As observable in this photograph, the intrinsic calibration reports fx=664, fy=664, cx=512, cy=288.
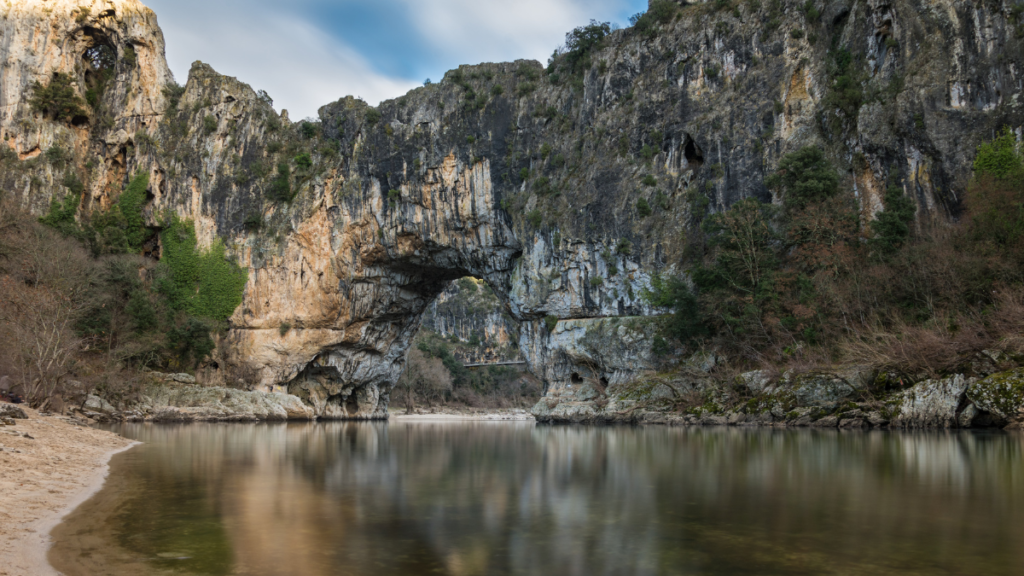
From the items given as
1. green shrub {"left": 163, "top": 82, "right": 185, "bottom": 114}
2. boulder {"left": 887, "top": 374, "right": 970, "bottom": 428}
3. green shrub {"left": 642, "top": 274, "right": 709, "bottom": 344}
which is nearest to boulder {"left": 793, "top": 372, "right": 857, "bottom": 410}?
boulder {"left": 887, "top": 374, "right": 970, "bottom": 428}

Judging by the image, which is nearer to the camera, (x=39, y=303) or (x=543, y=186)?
(x=39, y=303)

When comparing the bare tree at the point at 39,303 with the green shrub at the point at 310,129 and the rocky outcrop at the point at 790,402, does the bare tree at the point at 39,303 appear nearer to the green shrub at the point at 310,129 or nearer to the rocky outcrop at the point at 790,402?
the green shrub at the point at 310,129

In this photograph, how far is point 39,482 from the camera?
9.23 metres

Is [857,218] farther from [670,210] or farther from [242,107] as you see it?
[242,107]

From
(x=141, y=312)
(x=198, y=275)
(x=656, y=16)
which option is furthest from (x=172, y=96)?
(x=656, y=16)

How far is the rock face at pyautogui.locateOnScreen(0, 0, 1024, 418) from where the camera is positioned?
3108cm

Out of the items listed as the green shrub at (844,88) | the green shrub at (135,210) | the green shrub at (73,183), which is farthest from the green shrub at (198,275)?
the green shrub at (844,88)

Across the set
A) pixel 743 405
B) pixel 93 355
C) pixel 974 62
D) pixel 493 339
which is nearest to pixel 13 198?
pixel 93 355

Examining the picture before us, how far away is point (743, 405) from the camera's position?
91.5 ft

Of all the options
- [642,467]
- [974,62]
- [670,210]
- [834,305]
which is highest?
[974,62]

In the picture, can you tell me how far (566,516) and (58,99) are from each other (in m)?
51.6

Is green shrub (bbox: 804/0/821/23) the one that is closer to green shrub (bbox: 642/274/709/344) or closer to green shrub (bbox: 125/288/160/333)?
green shrub (bbox: 642/274/709/344)

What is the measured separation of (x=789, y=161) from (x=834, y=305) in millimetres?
8486

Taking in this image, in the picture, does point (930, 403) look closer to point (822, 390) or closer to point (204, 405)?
point (822, 390)
